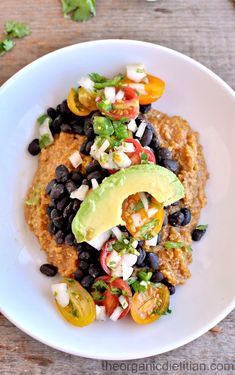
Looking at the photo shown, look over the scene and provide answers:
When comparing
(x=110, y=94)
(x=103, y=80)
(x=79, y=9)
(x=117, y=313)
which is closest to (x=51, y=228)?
(x=117, y=313)

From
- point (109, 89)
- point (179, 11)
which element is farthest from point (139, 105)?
point (179, 11)

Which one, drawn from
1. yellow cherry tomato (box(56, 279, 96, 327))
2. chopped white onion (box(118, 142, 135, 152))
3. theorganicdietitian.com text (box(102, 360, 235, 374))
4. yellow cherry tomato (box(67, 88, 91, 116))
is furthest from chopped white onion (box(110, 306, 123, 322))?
yellow cherry tomato (box(67, 88, 91, 116))

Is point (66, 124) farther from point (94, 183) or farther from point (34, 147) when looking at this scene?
point (94, 183)

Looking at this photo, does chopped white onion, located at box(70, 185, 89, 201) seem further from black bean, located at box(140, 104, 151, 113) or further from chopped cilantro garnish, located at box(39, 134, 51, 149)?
black bean, located at box(140, 104, 151, 113)

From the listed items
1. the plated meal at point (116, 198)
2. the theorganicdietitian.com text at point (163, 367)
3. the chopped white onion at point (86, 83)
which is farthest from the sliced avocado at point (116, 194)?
the theorganicdietitian.com text at point (163, 367)

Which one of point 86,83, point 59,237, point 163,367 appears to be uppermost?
point 86,83

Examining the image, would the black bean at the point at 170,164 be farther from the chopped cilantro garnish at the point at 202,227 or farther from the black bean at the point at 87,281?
the black bean at the point at 87,281
